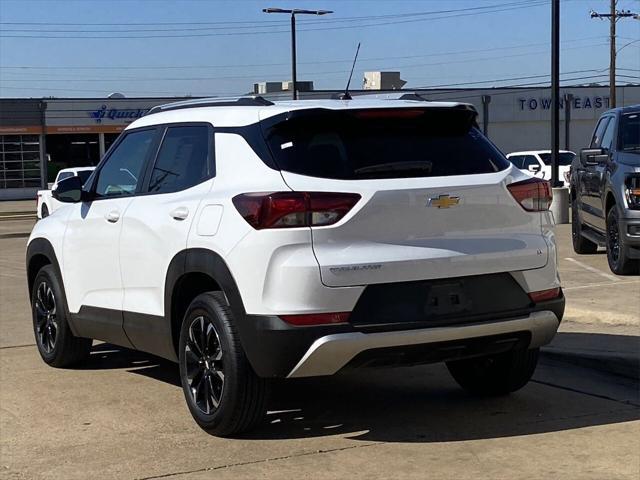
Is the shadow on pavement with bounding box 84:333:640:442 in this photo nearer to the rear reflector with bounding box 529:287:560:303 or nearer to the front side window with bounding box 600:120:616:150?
the rear reflector with bounding box 529:287:560:303

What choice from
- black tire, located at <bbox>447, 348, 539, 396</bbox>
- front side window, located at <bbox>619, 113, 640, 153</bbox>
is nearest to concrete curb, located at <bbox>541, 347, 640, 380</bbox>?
black tire, located at <bbox>447, 348, 539, 396</bbox>

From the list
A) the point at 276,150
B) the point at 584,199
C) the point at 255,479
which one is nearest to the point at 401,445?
the point at 255,479

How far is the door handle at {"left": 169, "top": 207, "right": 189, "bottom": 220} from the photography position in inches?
214

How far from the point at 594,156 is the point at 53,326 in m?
6.64

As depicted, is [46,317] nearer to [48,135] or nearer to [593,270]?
[593,270]

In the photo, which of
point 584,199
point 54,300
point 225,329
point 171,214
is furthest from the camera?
point 584,199

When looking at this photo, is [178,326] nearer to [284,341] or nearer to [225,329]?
[225,329]

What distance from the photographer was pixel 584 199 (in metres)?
12.8

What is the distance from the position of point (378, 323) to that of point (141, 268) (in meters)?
1.80

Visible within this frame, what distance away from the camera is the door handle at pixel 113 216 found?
6.23 meters

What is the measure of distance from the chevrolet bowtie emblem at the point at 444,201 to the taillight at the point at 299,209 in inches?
17.5

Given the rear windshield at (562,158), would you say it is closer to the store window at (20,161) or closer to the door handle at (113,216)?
the door handle at (113,216)

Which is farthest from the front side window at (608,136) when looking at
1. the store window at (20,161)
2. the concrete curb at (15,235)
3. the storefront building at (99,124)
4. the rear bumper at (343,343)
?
the store window at (20,161)

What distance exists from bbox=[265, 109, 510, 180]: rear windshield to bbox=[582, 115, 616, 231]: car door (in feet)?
21.1
